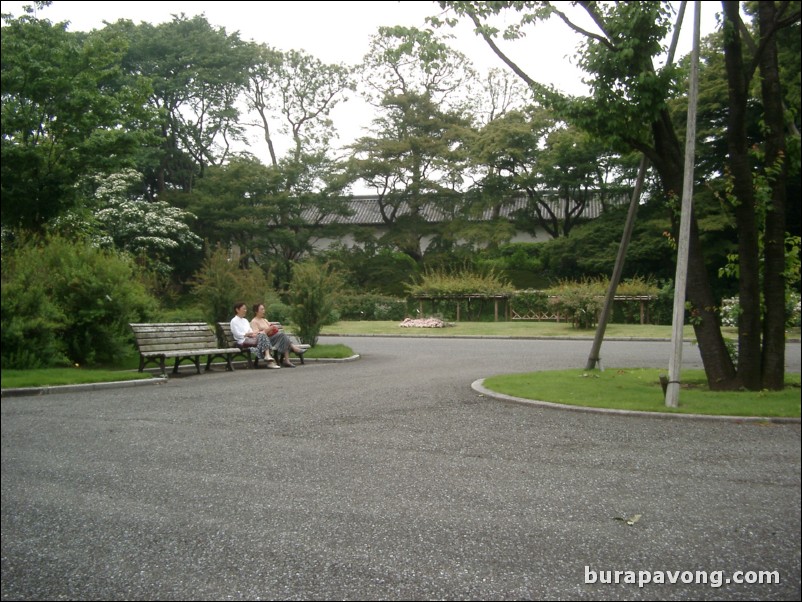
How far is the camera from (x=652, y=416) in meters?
5.05

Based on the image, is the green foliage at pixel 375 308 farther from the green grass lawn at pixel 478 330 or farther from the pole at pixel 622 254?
the pole at pixel 622 254

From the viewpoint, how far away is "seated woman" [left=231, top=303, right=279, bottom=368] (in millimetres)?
10305

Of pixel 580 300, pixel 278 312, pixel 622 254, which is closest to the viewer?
pixel 622 254

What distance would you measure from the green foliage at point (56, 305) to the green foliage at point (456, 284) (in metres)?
16.9

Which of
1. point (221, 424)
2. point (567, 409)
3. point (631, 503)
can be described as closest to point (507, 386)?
point (567, 409)

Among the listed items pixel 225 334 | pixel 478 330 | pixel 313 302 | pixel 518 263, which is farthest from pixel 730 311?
pixel 518 263

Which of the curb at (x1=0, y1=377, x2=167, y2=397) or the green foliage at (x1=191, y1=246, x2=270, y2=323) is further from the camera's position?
the green foliage at (x1=191, y1=246, x2=270, y2=323)

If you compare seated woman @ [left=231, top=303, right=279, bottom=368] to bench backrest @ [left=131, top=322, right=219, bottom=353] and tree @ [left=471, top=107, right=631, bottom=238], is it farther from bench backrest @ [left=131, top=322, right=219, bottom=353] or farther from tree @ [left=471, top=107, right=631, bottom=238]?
tree @ [left=471, top=107, right=631, bottom=238]

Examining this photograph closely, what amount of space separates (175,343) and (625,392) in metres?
5.76

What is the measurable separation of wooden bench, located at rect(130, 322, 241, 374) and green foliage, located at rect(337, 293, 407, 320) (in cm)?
1338

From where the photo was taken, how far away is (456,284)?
75.2 ft

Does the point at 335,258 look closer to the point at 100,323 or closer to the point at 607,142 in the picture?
the point at 607,142

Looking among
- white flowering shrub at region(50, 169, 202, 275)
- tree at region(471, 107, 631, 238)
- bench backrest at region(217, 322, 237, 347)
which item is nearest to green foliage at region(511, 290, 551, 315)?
tree at region(471, 107, 631, 238)

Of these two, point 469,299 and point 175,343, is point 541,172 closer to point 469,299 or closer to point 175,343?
point 469,299
